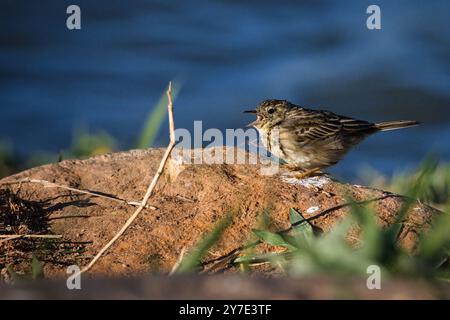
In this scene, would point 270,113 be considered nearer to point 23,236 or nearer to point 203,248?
point 23,236

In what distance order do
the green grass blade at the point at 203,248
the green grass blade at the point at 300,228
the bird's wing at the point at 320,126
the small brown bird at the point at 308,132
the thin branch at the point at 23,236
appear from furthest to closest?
the bird's wing at the point at 320,126, the small brown bird at the point at 308,132, the thin branch at the point at 23,236, the green grass blade at the point at 300,228, the green grass blade at the point at 203,248

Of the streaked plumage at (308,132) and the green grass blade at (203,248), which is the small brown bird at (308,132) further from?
the green grass blade at (203,248)

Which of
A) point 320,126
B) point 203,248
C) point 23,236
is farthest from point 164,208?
point 320,126

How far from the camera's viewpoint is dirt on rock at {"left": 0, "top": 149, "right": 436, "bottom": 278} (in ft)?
15.8

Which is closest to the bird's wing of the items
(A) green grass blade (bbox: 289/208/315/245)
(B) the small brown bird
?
(B) the small brown bird

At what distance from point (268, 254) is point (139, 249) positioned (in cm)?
73

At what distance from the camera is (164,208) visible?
17.4ft

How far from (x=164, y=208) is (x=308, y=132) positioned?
2117mm

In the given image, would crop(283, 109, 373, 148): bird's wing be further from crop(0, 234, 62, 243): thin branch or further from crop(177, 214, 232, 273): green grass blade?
crop(177, 214, 232, 273): green grass blade

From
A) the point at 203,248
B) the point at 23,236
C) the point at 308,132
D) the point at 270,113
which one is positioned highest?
the point at 270,113

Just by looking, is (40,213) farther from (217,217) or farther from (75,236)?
(217,217)

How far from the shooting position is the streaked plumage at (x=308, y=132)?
6.82 meters

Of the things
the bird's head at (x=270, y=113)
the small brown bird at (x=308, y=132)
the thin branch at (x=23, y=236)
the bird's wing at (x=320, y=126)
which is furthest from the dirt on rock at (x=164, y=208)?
the bird's head at (x=270, y=113)
